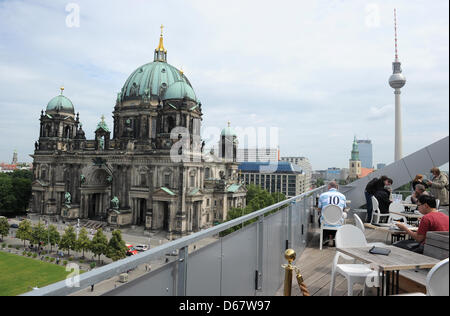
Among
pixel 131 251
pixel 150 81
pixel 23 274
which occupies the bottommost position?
pixel 23 274

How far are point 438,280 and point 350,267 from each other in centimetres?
211

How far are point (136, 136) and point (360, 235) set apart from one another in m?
44.4

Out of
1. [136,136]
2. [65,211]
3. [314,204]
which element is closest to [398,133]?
[136,136]

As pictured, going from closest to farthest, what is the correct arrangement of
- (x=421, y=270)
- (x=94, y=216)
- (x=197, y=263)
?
(x=197, y=263)
(x=421, y=270)
(x=94, y=216)

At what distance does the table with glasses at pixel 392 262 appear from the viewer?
151 inches

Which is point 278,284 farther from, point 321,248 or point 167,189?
point 167,189

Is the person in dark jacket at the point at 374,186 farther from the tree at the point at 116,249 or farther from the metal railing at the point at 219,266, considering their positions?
the tree at the point at 116,249

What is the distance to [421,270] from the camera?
4.15 metres

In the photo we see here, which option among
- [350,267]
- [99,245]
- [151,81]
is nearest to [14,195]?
[151,81]

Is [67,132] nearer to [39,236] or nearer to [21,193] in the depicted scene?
[21,193]

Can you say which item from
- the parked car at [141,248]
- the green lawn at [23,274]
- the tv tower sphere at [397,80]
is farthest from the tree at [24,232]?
the tv tower sphere at [397,80]

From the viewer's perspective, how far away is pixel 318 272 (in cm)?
663

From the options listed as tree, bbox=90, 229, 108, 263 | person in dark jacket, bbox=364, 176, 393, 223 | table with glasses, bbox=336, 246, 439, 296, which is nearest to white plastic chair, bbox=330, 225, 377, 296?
table with glasses, bbox=336, 246, 439, 296
